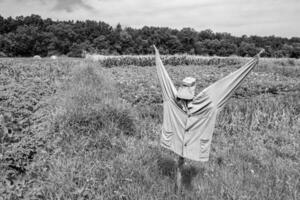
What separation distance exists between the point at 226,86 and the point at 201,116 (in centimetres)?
39

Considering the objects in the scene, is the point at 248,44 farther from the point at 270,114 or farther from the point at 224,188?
the point at 224,188

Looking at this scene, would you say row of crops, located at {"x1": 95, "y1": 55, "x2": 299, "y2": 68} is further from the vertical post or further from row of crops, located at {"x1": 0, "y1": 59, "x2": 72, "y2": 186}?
the vertical post

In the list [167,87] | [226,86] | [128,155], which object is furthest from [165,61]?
[226,86]

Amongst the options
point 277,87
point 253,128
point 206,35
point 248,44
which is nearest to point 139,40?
point 206,35

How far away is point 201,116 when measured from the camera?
6.66 ft

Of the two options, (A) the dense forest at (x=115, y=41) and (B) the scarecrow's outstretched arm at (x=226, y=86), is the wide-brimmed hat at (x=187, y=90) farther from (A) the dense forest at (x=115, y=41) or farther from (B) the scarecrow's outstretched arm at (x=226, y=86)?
(A) the dense forest at (x=115, y=41)

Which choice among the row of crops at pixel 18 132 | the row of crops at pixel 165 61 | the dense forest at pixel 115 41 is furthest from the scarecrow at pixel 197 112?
the dense forest at pixel 115 41

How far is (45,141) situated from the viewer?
134 inches

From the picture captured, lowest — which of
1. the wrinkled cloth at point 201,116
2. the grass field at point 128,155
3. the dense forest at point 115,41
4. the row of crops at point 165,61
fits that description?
the grass field at point 128,155

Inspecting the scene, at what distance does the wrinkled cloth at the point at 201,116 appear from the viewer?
1957 mm

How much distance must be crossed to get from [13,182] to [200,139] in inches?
94.8

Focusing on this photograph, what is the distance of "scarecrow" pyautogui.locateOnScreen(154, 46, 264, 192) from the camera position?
6.46ft

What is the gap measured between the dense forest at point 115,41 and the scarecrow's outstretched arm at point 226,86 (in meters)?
42.5

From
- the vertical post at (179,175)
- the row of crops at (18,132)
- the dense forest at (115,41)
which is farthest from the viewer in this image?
the dense forest at (115,41)
